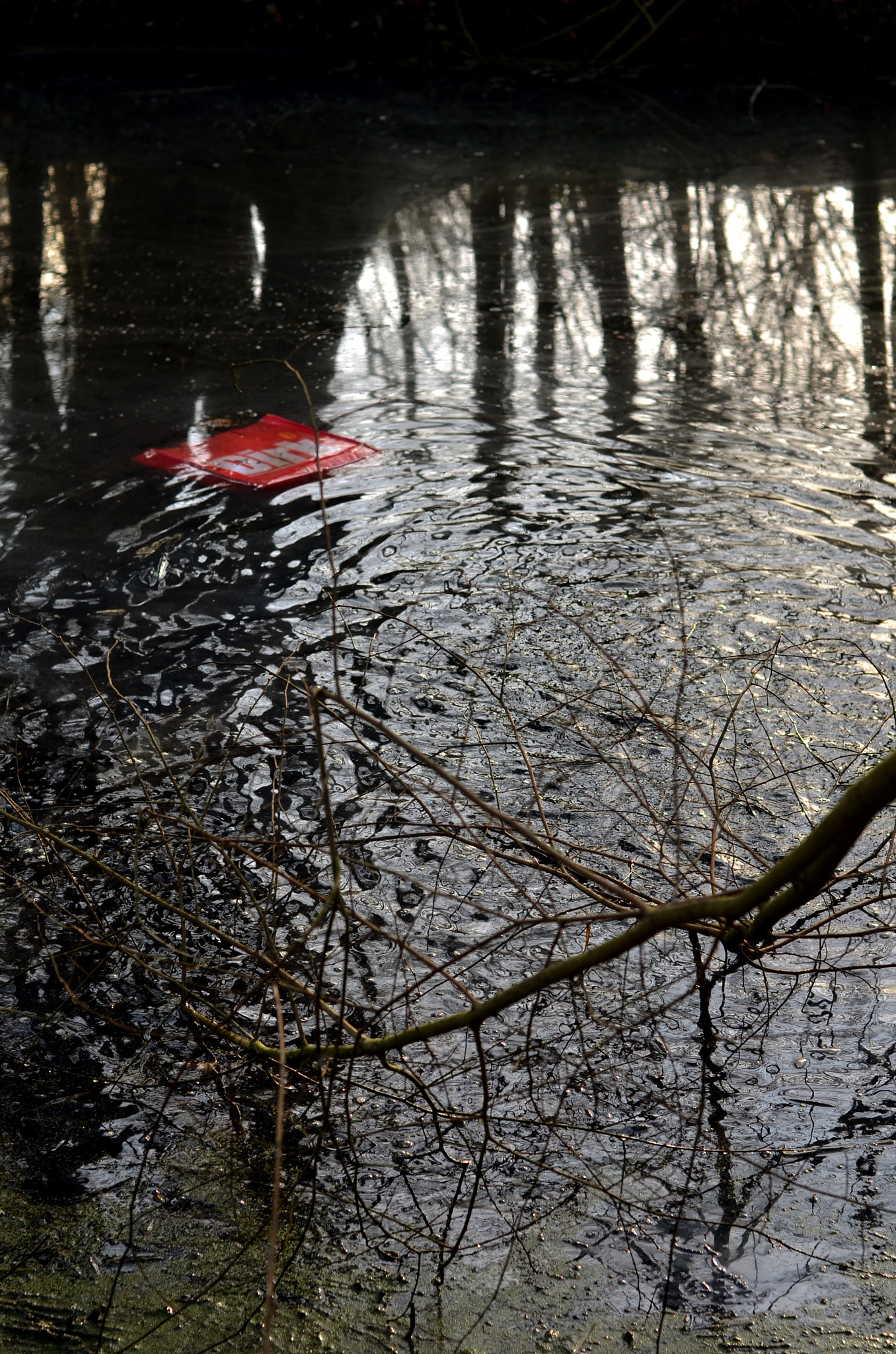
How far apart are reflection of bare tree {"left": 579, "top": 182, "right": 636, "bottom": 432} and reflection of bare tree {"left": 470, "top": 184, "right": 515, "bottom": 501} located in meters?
0.39

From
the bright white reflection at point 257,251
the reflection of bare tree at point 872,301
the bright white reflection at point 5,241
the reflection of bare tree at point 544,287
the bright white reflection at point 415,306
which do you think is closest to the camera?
the reflection of bare tree at point 872,301

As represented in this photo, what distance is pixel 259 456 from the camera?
4441mm

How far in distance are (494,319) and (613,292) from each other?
0.61 meters

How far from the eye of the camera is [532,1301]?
6.11 feet

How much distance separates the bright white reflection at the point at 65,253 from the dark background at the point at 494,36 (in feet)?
9.53

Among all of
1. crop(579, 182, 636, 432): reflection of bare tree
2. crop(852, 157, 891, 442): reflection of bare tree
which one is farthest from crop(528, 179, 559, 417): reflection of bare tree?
crop(852, 157, 891, 442): reflection of bare tree

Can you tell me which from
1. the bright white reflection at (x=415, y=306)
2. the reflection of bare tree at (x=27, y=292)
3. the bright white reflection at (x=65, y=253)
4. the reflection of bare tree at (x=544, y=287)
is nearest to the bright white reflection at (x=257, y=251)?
the bright white reflection at (x=415, y=306)

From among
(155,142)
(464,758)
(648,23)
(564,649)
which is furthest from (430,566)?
(648,23)

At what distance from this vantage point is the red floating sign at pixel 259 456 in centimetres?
433

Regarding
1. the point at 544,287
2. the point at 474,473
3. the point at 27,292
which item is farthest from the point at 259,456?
the point at 27,292

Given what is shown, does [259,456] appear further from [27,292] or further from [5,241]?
[5,241]

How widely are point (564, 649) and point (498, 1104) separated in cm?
153

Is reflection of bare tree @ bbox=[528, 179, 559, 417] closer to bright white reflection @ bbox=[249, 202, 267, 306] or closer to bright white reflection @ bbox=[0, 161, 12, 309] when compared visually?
bright white reflection @ bbox=[249, 202, 267, 306]

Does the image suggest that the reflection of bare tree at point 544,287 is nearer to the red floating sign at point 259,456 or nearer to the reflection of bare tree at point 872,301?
the red floating sign at point 259,456
